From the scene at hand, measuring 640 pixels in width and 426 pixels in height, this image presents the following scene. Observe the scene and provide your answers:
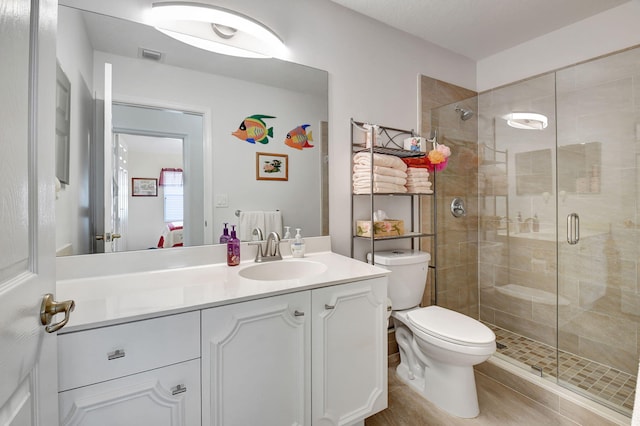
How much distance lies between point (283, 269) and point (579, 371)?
1.98 meters

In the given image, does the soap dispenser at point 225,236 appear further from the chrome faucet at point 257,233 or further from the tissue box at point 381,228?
the tissue box at point 381,228

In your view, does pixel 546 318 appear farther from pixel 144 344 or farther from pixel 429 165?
pixel 144 344

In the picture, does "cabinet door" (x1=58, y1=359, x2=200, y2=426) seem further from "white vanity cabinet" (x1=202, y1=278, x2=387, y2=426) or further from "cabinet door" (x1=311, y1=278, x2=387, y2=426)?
"cabinet door" (x1=311, y1=278, x2=387, y2=426)

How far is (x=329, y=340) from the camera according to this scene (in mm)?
1224

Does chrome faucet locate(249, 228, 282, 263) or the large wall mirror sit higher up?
the large wall mirror

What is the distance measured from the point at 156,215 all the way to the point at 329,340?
101cm

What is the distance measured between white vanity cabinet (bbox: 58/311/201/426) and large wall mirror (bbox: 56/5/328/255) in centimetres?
57

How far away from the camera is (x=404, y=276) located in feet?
6.07

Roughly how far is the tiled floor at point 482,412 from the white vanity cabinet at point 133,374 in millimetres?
Result: 1055

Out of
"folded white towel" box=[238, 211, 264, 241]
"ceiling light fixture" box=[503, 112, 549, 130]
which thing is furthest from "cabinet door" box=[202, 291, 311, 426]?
"ceiling light fixture" box=[503, 112, 549, 130]

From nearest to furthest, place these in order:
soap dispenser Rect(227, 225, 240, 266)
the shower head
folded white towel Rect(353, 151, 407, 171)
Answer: soap dispenser Rect(227, 225, 240, 266), folded white towel Rect(353, 151, 407, 171), the shower head

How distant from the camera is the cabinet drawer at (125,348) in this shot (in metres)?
0.79

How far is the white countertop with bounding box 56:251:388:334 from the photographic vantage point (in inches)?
34.4

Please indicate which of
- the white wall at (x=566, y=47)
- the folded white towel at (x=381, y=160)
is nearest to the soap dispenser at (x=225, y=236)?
the folded white towel at (x=381, y=160)
